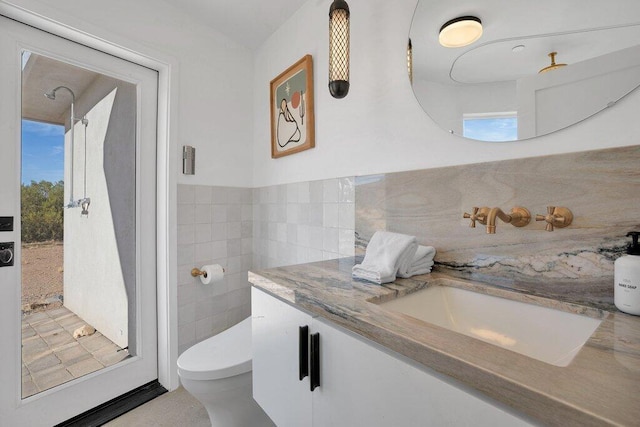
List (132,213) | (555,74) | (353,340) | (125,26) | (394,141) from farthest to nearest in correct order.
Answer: (132,213), (125,26), (394,141), (555,74), (353,340)

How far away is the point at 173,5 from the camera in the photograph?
172cm

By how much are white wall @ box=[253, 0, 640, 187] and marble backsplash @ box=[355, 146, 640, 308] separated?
5cm

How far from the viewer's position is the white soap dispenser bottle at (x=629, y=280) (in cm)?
62

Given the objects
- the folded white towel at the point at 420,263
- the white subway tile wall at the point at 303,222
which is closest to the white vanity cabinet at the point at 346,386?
the folded white towel at the point at 420,263

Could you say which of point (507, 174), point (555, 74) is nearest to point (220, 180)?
point (507, 174)

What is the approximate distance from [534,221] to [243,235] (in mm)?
1778

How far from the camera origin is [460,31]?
3.34ft

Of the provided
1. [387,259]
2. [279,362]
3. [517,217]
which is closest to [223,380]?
[279,362]

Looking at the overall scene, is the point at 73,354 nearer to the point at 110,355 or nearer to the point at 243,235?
the point at 110,355

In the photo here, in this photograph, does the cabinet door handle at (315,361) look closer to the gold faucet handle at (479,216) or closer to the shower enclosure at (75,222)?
the gold faucet handle at (479,216)

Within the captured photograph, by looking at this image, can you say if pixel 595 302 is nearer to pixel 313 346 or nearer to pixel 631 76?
pixel 631 76

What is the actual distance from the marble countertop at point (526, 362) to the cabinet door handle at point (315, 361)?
0.21 ft

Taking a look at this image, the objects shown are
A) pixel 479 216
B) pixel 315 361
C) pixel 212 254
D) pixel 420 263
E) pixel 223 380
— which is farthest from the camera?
pixel 212 254

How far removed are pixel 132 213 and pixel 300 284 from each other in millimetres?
1376
